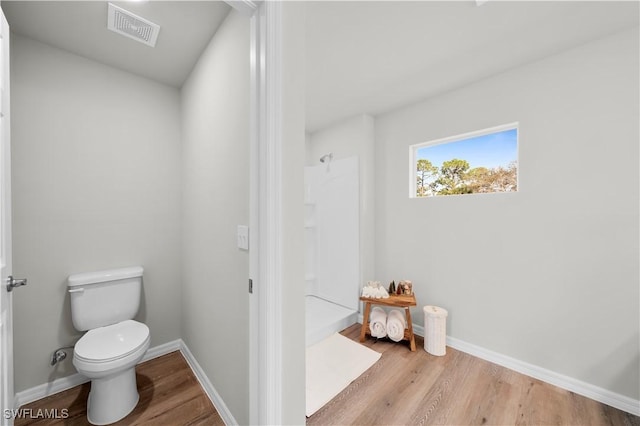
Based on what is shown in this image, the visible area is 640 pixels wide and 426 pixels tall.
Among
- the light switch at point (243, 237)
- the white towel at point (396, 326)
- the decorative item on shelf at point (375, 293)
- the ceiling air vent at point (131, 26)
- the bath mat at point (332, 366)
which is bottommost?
the bath mat at point (332, 366)

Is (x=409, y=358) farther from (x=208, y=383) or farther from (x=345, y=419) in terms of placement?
(x=208, y=383)

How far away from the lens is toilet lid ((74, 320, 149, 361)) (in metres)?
1.41

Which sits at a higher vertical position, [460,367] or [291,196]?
[291,196]

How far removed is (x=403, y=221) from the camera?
2654mm

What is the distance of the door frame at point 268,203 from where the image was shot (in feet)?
3.32

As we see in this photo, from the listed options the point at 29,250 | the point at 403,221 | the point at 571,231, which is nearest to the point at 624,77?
the point at 571,231

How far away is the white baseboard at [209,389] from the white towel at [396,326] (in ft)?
4.85

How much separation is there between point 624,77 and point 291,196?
2.20 metres

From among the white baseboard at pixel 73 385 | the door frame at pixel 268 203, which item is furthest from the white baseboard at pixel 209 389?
the door frame at pixel 268 203

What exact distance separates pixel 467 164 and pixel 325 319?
205cm

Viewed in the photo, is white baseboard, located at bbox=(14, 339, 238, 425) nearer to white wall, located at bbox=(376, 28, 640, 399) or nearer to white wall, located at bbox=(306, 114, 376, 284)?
white wall, located at bbox=(306, 114, 376, 284)

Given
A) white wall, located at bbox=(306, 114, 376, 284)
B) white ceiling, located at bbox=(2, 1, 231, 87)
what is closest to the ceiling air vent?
white ceiling, located at bbox=(2, 1, 231, 87)

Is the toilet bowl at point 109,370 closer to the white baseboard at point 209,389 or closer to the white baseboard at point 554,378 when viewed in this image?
the white baseboard at point 209,389

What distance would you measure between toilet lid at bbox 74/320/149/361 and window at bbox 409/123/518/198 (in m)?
2.53
